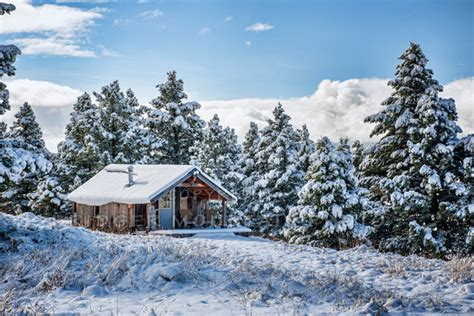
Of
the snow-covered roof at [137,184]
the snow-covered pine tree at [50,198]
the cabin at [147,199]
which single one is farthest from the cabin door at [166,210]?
the snow-covered pine tree at [50,198]

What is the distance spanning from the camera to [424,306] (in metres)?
8.12

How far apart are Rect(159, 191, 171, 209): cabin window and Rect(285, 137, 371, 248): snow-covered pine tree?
9372 millimetres

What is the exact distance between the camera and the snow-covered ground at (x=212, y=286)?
7.71 m

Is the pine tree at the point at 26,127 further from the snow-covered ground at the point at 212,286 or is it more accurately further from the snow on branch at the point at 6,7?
the snow-covered ground at the point at 212,286

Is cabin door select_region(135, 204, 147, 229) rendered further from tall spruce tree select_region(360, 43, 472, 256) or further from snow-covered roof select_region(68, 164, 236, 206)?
tall spruce tree select_region(360, 43, 472, 256)

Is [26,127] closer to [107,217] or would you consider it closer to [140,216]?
[107,217]

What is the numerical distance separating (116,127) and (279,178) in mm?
15278

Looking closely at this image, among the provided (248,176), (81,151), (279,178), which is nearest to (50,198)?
(81,151)

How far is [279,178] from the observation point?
33.8 meters

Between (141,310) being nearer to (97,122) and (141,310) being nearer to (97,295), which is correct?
(97,295)

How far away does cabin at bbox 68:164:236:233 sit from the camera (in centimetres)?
2836

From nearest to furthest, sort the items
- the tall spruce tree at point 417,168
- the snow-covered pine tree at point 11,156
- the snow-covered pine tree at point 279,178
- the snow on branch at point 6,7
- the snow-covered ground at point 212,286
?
the snow-covered ground at point 212,286, the snow-covered pine tree at point 11,156, the snow on branch at point 6,7, the tall spruce tree at point 417,168, the snow-covered pine tree at point 279,178

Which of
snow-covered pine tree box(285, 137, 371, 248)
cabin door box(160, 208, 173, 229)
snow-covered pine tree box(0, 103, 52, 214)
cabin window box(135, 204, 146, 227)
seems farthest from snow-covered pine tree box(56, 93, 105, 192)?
snow-covered pine tree box(285, 137, 371, 248)

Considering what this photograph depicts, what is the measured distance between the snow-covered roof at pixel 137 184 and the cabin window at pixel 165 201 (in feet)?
3.87
